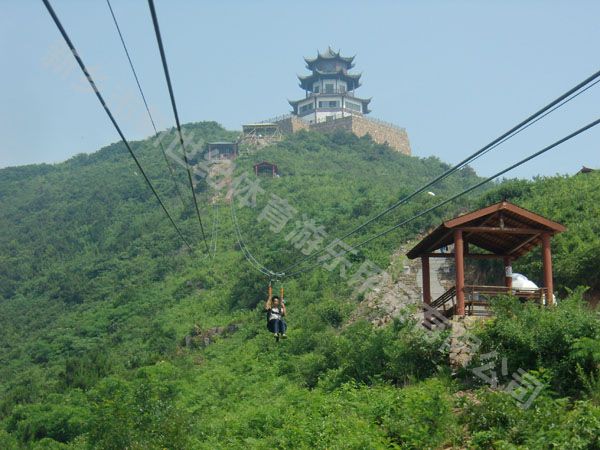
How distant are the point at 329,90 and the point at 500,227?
7524cm

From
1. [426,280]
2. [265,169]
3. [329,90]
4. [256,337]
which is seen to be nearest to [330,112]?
[329,90]

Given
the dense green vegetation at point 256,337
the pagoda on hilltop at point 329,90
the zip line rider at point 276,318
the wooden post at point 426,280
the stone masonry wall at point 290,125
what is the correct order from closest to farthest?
1. the dense green vegetation at point 256,337
2. the zip line rider at point 276,318
3. the wooden post at point 426,280
4. the stone masonry wall at point 290,125
5. the pagoda on hilltop at point 329,90

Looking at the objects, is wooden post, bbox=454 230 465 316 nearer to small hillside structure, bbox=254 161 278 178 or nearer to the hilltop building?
small hillside structure, bbox=254 161 278 178

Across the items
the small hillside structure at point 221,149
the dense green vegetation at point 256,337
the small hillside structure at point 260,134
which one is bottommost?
the dense green vegetation at point 256,337

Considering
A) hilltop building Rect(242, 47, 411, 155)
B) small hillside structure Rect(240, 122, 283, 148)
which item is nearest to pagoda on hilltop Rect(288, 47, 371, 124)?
hilltop building Rect(242, 47, 411, 155)

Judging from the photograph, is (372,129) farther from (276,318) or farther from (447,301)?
(276,318)

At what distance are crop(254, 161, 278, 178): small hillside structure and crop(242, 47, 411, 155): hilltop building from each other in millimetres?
12672

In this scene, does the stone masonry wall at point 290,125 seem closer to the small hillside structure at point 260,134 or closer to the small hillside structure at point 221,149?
the small hillside structure at point 260,134

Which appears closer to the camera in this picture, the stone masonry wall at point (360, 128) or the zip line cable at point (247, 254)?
the zip line cable at point (247, 254)

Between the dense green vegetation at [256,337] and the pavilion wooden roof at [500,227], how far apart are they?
2302mm

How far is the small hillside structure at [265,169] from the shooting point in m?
60.4

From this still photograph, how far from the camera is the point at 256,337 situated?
1124 inches

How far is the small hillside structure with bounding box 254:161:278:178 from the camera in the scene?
6038cm

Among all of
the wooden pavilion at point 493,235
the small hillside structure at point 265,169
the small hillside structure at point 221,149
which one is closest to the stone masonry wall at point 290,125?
the small hillside structure at point 221,149
